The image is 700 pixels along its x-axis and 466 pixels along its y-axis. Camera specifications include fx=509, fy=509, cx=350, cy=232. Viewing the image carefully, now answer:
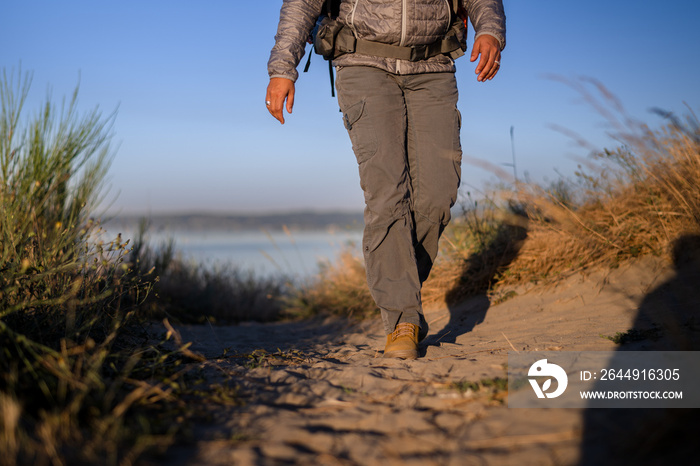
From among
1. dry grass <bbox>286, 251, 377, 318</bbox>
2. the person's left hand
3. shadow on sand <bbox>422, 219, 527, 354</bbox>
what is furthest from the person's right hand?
dry grass <bbox>286, 251, 377, 318</bbox>

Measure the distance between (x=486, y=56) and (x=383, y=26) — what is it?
1.75 feet

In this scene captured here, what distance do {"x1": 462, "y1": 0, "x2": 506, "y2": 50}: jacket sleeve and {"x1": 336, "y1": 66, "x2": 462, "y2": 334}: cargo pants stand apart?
Result: 0.28m

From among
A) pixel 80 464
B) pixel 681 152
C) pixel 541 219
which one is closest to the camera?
pixel 80 464

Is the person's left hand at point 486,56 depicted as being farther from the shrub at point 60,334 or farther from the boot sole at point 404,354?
the shrub at point 60,334

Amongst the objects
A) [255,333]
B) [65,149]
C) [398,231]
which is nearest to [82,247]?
[65,149]

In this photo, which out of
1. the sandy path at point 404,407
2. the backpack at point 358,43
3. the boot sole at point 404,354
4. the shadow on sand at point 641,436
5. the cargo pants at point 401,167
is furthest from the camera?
the backpack at point 358,43

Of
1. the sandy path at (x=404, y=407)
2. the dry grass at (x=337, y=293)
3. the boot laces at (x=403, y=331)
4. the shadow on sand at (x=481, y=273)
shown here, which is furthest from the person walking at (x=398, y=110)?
the dry grass at (x=337, y=293)

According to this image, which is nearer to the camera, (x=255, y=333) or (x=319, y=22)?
(x=319, y=22)

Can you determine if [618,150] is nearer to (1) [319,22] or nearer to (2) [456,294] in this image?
(2) [456,294]

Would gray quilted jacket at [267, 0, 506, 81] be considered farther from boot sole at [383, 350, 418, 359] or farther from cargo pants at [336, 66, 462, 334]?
boot sole at [383, 350, 418, 359]

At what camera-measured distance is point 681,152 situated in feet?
11.1

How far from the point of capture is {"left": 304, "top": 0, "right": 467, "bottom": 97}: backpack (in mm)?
2607

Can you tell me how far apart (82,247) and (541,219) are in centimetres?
322

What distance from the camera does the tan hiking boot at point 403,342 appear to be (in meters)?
2.37
